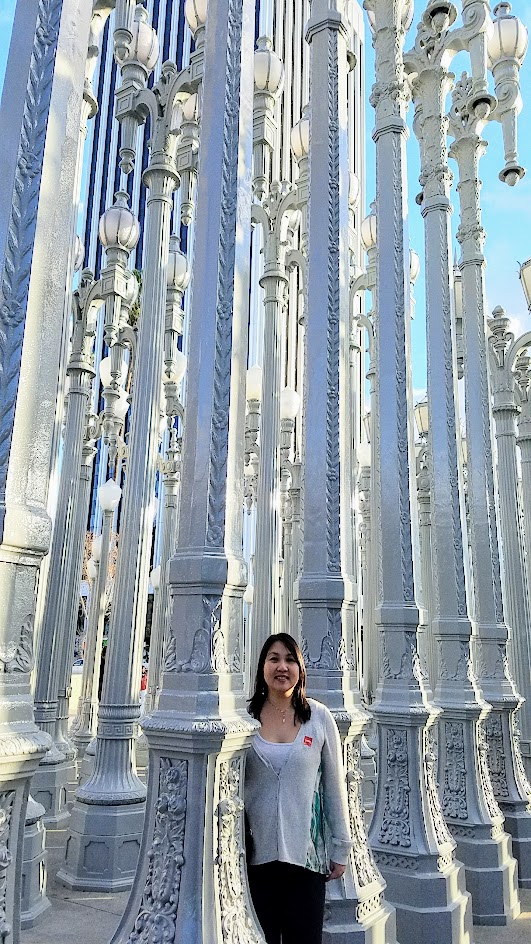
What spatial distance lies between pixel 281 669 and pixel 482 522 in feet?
19.7

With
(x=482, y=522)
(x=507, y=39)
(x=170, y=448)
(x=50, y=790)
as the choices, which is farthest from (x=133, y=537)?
(x=170, y=448)

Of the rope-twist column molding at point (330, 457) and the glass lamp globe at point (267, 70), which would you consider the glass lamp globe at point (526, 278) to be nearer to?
the glass lamp globe at point (267, 70)

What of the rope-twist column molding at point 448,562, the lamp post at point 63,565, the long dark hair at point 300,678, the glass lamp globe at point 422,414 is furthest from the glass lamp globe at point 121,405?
the long dark hair at point 300,678

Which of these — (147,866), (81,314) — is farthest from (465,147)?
(147,866)

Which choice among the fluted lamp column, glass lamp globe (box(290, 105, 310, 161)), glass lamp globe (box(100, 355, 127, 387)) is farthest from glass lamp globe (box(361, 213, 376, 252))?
the fluted lamp column

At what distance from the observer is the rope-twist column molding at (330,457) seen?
4859 millimetres

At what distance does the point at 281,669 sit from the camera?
3467mm

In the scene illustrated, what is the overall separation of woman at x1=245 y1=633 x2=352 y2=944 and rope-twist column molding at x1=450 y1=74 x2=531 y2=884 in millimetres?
5297

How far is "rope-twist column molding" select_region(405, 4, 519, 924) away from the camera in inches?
274

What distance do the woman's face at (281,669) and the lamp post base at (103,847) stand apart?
3.70 meters

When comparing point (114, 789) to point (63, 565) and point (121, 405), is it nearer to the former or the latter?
point (63, 565)

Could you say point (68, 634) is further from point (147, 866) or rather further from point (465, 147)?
point (465, 147)

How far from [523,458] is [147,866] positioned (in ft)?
44.5

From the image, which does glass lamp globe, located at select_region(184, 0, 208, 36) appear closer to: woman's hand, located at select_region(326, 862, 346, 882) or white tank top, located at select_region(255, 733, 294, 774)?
white tank top, located at select_region(255, 733, 294, 774)
